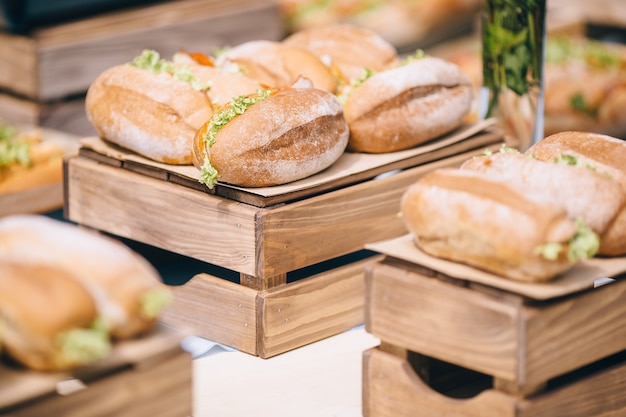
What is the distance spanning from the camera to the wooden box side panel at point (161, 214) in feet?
9.13

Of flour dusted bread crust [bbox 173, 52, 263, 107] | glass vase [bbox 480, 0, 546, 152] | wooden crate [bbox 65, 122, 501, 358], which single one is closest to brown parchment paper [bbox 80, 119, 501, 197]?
wooden crate [bbox 65, 122, 501, 358]

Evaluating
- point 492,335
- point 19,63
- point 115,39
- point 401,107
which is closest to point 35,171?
point 19,63

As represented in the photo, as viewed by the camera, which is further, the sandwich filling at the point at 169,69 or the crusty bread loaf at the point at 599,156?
the sandwich filling at the point at 169,69

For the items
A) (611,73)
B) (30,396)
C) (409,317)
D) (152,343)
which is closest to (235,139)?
(409,317)

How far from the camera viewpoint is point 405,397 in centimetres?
237

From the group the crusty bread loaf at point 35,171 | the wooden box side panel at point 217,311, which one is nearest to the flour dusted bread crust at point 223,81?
the wooden box side panel at point 217,311

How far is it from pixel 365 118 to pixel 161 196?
0.64 metres

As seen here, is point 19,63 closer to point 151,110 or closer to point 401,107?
point 151,110

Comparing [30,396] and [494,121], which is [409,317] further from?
[494,121]

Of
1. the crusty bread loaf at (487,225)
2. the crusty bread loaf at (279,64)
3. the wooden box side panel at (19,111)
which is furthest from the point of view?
the wooden box side panel at (19,111)

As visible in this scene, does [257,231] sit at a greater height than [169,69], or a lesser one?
lesser

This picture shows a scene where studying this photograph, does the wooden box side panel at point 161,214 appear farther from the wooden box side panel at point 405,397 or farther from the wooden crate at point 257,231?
the wooden box side panel at point 405,397

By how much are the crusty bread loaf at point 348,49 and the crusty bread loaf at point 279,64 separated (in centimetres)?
14

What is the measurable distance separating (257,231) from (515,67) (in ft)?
3.94
